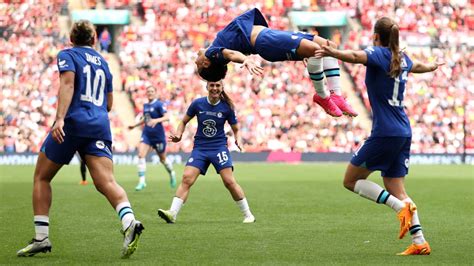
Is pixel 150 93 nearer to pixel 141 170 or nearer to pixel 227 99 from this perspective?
pixel 141 170

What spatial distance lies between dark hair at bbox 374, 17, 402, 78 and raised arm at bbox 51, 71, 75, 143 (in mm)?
3339

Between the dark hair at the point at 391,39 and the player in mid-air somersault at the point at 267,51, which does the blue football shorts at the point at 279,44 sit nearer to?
the player in mid-air somersault at the point at 267,51

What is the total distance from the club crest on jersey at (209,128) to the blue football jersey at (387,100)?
4964 millimetres

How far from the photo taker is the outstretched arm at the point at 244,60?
31.3ft

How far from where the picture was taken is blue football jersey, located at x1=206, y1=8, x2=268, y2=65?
35.3ft

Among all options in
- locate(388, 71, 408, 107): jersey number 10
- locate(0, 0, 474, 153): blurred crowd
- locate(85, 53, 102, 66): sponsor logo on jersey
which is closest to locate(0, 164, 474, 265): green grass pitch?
locate(388, 71, 408, 107): jersey number 10

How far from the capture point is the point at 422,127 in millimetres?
41312

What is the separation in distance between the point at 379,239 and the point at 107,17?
3292cm

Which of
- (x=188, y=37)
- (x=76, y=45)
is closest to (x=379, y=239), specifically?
(x=76, y=45)

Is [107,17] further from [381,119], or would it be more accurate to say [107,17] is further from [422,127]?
[381,119]

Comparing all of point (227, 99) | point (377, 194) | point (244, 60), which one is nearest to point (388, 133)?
point (377, 194)

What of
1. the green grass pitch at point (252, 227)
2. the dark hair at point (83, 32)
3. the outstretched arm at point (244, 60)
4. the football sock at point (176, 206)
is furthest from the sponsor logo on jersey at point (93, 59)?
the football sock at point (176, 206)

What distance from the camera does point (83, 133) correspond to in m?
10.3

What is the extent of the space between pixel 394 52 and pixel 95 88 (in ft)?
10.6
